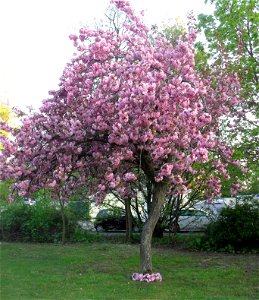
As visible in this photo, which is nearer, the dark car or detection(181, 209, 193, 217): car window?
detection(181, 209, 193, 217): car window

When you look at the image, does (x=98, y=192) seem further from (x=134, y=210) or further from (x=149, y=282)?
(x=134, y=210)

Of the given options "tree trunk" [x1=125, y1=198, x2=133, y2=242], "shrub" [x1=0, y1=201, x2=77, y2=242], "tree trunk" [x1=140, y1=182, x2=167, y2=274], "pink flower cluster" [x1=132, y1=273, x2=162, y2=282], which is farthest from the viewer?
"shrub" [x1=0, y1=201, x2=77, y2=242]

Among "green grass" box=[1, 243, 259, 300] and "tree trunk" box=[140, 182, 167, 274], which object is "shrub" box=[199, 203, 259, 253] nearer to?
"green grass" box=[1, 243, 259, 300]

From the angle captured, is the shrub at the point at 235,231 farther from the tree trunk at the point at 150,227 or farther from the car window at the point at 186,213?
the tree trunk at the point at 150,227

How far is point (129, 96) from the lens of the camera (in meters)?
8.11

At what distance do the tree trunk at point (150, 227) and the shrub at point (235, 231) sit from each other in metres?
4.50

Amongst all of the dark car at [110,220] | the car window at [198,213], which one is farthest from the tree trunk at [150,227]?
the dark car at [110,220]

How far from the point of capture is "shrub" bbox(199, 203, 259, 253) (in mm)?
13000

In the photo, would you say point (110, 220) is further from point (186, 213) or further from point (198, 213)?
point (198, 213)

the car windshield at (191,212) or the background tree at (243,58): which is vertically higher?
the background tree at (243,58)

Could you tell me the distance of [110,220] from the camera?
18219 millimetres

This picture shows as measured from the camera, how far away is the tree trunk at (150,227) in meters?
9.16

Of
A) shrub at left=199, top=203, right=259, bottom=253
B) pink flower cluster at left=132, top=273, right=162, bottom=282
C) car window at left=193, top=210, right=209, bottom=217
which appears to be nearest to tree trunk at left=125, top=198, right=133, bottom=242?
car window at left=193, top=210, right=209, bottom=217

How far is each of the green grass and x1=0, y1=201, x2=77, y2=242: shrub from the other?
86.4 inches
